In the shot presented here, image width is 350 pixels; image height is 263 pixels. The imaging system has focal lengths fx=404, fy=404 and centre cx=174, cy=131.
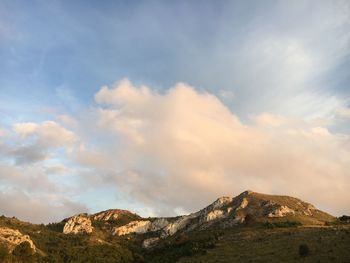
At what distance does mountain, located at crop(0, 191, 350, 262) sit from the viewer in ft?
298

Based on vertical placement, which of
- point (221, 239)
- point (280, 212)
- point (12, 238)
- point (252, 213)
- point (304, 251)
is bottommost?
point (304, 251)

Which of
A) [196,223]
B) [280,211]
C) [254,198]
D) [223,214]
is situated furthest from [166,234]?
[280,211]

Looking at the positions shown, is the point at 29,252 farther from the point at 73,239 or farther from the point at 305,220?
the point at 305,220

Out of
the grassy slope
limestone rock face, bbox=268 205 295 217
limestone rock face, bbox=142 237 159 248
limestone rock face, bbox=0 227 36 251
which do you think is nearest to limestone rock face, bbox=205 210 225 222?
limestone rock face, bbox=142 237 159 248

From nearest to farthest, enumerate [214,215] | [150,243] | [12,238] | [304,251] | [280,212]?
[304,251] → [12,238] → [280,212] → [214,215] → [150,243]

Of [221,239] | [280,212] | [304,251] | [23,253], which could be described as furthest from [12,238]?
[304,251]

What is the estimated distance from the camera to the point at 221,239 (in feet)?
389

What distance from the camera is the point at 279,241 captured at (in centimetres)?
9500

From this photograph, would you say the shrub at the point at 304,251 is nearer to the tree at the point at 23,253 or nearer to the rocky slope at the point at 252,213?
the rocky slope at the point at 252,213

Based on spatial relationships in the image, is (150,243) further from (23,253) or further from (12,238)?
(23,253)

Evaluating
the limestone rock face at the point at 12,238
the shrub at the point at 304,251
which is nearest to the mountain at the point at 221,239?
the limestone rock face at the point at 12,238

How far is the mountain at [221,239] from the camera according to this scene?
90.9m

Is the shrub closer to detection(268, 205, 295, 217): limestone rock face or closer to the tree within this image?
detection(268, 205, 295, 217): limestone rock face

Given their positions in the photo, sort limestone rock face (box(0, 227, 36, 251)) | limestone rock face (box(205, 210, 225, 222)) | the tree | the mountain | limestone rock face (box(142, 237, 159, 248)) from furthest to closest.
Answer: limestone rock face (box(142, 237, 159, 248)) < limestone rock face (box(205, 210, 225, 222)) < limestone rock face (box(0, 227, 36, 251)) < the tree < the mountain
